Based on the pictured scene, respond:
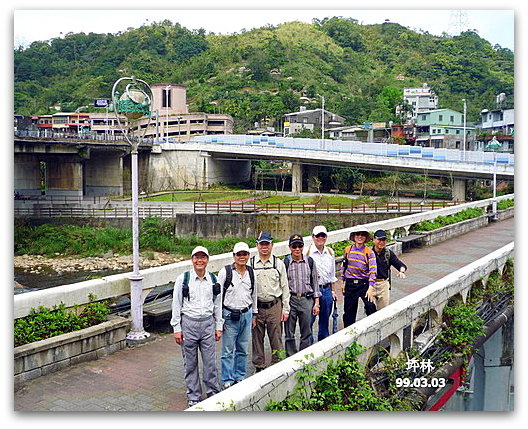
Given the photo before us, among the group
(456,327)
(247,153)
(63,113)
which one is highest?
(63,113)

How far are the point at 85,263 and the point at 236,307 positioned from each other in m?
28.8

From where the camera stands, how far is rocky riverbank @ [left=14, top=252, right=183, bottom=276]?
31.9 meters

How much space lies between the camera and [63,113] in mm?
75562

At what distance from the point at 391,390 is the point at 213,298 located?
211 centimetres

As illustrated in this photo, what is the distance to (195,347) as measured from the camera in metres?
5.78

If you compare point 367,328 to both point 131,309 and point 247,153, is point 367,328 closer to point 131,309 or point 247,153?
point 131,309

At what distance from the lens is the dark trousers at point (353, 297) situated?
7344 millimetres

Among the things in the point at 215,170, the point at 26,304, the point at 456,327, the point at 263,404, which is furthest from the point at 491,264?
the point at 215,170

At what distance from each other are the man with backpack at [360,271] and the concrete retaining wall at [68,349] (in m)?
2.82

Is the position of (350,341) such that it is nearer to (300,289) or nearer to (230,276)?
Answer: (300,289)

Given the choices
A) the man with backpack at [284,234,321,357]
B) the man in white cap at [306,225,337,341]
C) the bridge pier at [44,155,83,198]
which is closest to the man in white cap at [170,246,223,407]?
the man with backpack at [284,234,321,357]

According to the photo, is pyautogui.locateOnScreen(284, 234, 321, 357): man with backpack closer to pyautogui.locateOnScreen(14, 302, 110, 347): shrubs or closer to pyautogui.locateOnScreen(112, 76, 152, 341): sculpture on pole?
pyautogui.locateOnScreen(112, 76, 152, 341): sculpture on pole

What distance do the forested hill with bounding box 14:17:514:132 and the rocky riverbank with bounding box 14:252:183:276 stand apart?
24478 millimetres

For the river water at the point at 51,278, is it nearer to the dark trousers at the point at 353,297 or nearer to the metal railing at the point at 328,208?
the metal railing at the point at 328,208
